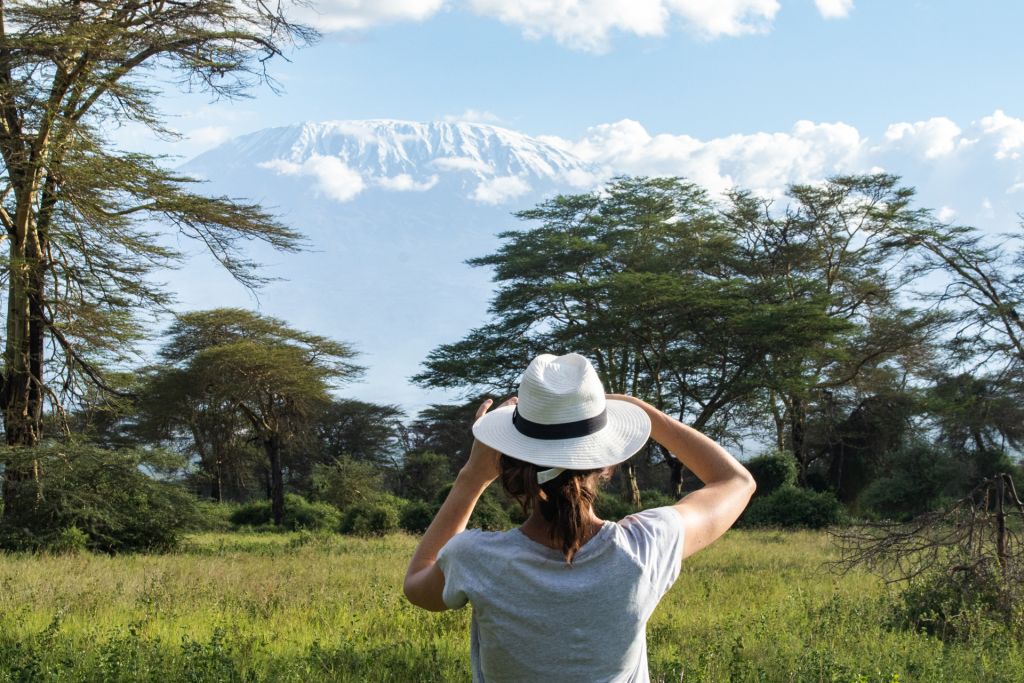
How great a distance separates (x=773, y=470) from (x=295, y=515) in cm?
1224

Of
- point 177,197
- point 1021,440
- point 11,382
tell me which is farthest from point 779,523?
point 11,382

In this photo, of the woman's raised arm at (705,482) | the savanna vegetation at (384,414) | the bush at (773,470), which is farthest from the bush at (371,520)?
the woman's raised arm at (705,482)

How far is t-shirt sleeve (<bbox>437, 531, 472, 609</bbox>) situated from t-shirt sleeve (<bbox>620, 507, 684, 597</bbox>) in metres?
0.32

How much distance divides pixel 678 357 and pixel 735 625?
2031 centimetres

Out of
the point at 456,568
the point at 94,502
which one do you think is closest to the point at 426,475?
the point at 94,502

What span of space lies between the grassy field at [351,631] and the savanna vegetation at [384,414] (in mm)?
34

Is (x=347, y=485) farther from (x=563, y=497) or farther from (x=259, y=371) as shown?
(x=563, y=497)

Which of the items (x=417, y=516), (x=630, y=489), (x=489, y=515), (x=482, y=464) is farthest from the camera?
(x=630, y=489)

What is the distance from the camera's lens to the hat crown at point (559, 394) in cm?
181

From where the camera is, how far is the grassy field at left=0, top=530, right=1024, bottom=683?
4332mm

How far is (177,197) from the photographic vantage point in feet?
47.8

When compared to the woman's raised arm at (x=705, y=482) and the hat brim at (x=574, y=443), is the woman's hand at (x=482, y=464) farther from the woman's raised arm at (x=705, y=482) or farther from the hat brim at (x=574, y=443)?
the woman's raised arm at (x=705, y=482)

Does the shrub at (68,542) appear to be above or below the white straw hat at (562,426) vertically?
below

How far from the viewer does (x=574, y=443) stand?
5.84ft
